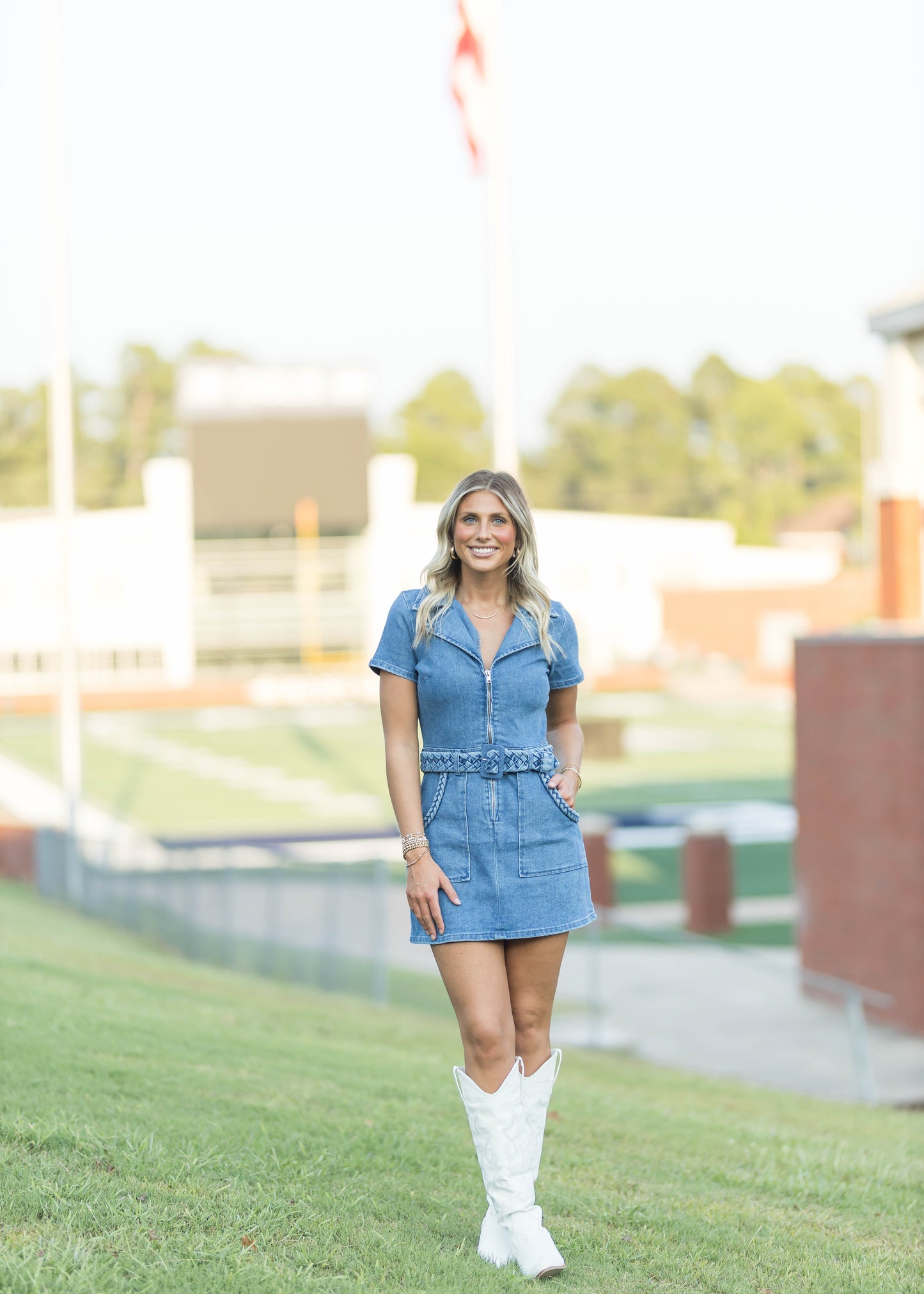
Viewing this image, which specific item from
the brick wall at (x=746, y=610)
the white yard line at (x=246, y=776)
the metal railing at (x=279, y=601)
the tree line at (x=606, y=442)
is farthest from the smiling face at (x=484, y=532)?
the tree line at (x=606, y=442)

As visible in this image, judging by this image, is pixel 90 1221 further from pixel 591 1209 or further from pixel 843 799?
pixel 843 799

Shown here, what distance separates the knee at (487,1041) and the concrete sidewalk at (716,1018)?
5.79 m

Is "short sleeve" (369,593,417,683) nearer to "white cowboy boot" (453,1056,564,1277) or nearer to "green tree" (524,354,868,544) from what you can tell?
"white cowboy boot" (453,1056,564,1277)

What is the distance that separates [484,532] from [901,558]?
9681mm

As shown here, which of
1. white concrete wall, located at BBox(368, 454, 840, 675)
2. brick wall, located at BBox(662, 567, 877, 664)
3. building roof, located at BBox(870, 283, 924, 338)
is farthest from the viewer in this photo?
brick wall, located at BBox(662, 567, 877, 664)

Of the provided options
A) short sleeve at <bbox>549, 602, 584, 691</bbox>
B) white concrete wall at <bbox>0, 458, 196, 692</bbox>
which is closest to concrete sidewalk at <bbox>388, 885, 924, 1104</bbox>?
short sleeve at <bbox>549, 602, 584, 691</bbox>

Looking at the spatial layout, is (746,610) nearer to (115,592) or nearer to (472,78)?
(115,592)

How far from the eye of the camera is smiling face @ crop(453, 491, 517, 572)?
3748 millimetres

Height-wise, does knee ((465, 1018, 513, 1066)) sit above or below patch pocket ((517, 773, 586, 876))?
below

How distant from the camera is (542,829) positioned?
3707mm

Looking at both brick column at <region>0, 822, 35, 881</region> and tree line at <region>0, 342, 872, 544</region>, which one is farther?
tree line at <region>0, 342, 872, 544</region>

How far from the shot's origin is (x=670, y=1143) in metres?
5.47

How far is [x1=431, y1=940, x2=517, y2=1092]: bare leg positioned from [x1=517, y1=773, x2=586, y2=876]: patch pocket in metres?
0.23

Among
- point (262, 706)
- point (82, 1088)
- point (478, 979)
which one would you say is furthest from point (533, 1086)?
point (262, 706)
